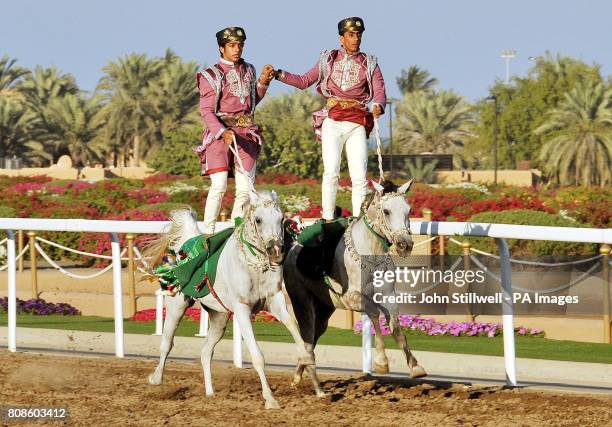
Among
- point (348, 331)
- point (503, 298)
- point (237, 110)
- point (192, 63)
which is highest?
point (192, 63)

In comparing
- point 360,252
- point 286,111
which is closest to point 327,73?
point 360,252

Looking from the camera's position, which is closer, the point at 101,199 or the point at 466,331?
the point at 466,331

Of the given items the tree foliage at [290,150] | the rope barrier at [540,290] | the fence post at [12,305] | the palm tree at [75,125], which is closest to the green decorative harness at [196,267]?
the rope barrier at [540,290]

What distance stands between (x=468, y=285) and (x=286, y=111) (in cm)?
8269

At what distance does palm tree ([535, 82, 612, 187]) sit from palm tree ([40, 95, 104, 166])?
29.4 metres

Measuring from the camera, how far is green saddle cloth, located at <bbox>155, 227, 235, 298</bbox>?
924cm

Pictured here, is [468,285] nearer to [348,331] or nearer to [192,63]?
[348,331]

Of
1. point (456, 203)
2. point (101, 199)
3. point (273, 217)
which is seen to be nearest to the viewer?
point (273, 217)

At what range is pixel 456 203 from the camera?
34.1 metres

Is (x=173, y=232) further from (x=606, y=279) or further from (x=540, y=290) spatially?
(x=606, y=279)

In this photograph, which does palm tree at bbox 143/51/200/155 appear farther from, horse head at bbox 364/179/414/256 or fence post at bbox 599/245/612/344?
horse head at bbox 364/179/414/256

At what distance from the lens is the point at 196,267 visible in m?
9.41

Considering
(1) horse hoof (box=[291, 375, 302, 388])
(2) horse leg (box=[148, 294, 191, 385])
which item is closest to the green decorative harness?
(2) horse leg (box=[148, 294, 191, 385])

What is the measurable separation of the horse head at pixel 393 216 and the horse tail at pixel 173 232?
214 centimetres
